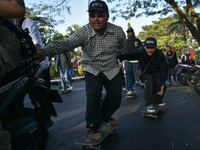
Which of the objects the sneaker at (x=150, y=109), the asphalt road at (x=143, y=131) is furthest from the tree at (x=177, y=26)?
the sneaker at (x=150, y=109)

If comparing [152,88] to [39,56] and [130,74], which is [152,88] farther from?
[39,56]

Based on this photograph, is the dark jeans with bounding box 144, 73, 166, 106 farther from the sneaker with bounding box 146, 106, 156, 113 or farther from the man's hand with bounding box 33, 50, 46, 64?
the man's hand with bounding box 33, 50, 46, 64

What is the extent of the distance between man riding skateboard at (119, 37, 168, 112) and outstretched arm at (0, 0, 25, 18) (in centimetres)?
274

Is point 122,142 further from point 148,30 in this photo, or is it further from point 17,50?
point 148,30

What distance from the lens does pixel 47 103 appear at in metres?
2.18

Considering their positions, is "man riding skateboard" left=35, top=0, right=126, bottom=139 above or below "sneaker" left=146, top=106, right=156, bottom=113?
above

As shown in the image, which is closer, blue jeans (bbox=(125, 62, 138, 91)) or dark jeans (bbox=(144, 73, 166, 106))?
dark jeans (bbox=(144, 73, 166, 106))

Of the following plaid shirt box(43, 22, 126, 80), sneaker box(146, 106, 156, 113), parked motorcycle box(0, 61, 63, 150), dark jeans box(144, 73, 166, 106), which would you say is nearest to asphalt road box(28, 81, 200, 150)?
sneaker box(146, 106, 156, 113)

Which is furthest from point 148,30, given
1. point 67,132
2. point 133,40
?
point 67,132

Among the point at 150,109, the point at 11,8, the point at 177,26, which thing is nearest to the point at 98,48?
the point at 11,8

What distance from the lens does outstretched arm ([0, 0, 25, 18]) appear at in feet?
5.22

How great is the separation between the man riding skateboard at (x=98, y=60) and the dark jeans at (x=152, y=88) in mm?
1335

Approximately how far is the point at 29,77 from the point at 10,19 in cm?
54

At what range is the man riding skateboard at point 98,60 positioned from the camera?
2744 millimetres
